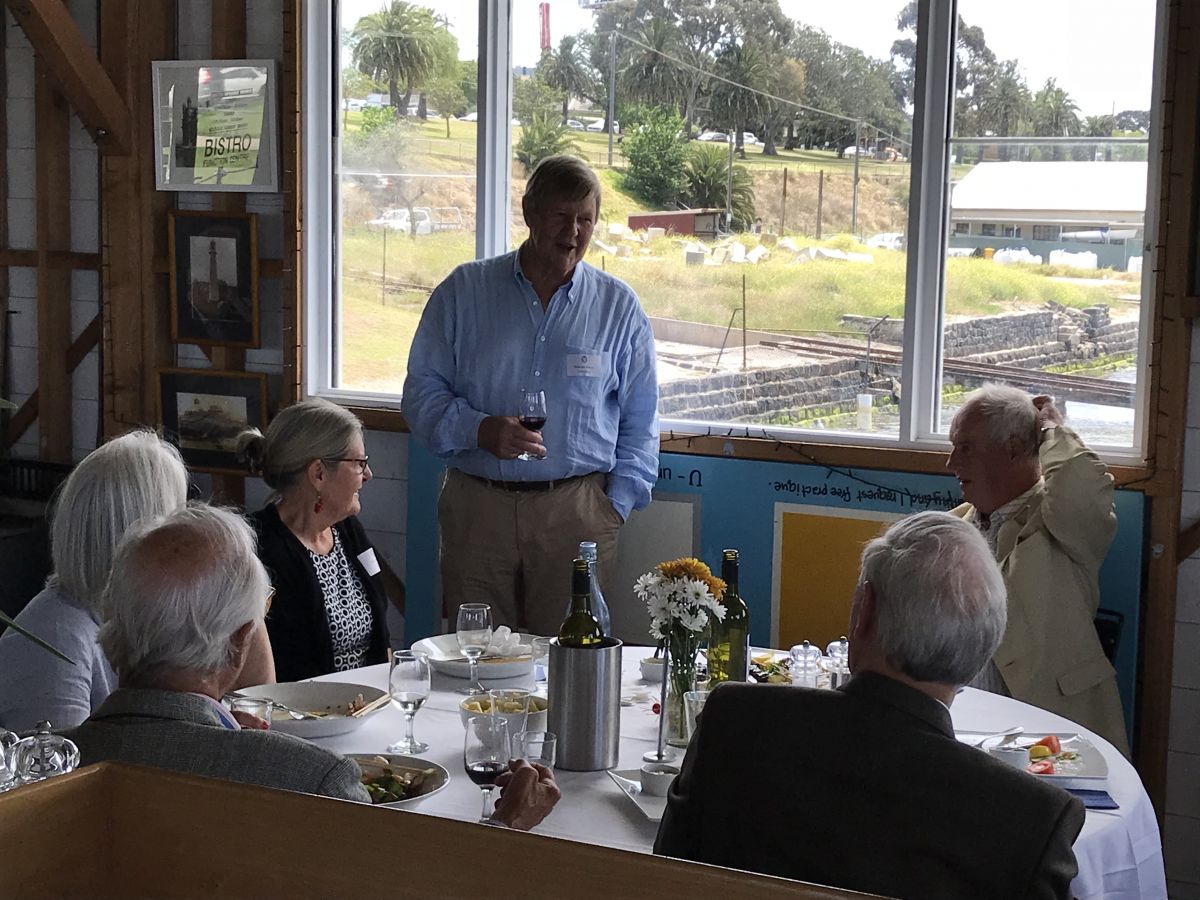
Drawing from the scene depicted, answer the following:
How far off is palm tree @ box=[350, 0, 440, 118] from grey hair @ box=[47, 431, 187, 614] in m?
2.99

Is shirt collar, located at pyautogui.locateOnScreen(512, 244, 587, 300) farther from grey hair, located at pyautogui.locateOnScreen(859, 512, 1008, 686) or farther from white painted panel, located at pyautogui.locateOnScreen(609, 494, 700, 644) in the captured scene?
grey hair, located at pyautogui.locateOnScreen(859, 512, 1008, 686)

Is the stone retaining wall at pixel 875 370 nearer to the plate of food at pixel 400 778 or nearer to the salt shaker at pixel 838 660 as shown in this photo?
the salt shaker at pixel 838 660

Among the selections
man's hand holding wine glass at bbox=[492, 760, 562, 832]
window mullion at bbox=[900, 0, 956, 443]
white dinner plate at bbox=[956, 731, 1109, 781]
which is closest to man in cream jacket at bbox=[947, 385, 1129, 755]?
window mullion at bbox=[900, 0, 956, 443]

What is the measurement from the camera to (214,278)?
535 cm

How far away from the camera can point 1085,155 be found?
4.16 meters

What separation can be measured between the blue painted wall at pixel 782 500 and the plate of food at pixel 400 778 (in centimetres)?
242

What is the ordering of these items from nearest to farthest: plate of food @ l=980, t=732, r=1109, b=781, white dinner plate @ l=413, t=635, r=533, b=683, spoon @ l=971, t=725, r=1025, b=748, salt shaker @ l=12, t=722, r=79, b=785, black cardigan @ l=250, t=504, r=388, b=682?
salt shaker @ l=12, t=722, r=79, b=785 → plate of food @ l=980, t=732, r=1109, b=781 → spoon @ l=971, t=725, r=1025, b=748 → white dinner plate @ l=413, t=635, r=533, b=683 → black cardigan @ l=250, t=504, r=388, b=682

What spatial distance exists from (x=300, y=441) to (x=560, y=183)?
1.31 meters

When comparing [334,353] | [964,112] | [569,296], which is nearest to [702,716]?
[569,296]

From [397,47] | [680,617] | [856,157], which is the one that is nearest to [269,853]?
[680,617]

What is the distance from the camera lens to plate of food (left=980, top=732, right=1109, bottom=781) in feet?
7.41

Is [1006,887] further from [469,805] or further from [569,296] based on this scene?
[569,296]

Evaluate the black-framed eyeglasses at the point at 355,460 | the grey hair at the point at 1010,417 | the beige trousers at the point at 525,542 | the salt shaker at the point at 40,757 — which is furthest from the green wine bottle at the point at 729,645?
the beige trousers at the point at 525,542

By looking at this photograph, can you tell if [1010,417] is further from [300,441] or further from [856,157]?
[300,441]
